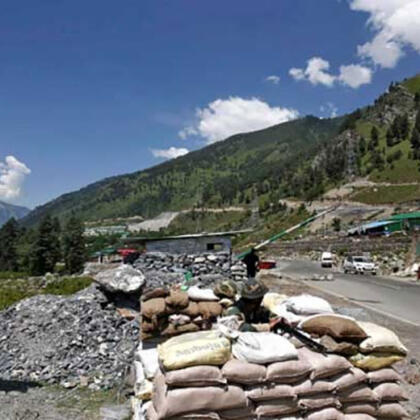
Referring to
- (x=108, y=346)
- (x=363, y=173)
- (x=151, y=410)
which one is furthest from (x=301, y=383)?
(x=363, y=173)

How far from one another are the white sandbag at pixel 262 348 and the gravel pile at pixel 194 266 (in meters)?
15.3

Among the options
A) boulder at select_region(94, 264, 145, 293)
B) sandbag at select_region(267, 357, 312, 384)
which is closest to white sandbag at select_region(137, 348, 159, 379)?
sandbag at select_region(267, 357, 312, 384)

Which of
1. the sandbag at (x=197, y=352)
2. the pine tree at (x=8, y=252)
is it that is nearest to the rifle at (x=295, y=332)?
the sandbag at (x=197, y=352)

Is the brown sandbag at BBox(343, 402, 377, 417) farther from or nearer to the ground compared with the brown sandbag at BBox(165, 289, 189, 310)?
nearer to the ground

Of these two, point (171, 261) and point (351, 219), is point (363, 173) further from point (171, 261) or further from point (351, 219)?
point (171, 261)

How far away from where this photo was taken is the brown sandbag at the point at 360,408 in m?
5.30

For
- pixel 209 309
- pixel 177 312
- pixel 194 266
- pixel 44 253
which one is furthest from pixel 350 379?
pixel 44 253

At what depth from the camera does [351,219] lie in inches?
3172

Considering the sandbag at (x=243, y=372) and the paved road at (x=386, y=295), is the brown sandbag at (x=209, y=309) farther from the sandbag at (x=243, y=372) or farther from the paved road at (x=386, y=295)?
the paved road at (x=386, y=295)

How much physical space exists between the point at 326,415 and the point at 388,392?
937mm

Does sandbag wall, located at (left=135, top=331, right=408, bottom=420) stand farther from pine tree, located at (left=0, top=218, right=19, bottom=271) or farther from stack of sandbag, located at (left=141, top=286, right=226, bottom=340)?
pine tree, located at (left=0, top=218, right=19, bottom=271)

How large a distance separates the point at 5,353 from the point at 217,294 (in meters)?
7.00

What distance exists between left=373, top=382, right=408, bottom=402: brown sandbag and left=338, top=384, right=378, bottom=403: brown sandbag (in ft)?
0.27

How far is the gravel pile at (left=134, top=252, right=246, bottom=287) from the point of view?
69.2ft
